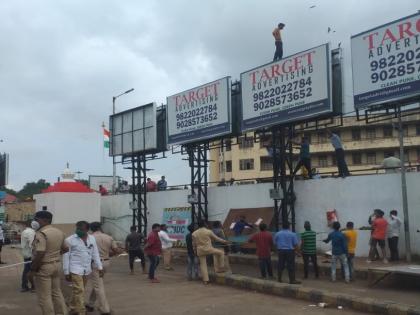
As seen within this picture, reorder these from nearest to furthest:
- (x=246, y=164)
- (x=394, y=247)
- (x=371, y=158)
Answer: (x=394, y=247)
(x=371, y=158)
(x=246, y=164)

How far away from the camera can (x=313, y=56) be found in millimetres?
16922

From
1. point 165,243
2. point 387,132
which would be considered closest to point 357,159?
point 387,132

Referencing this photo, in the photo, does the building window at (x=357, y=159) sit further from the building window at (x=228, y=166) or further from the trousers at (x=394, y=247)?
the trousers at (x=394, y=247)

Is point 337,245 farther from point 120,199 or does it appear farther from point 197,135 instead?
point 120,199

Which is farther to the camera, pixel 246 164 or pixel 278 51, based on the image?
pixel 246 164

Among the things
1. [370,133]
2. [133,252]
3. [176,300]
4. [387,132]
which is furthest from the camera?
[370,133]

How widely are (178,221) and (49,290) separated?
16.2 m

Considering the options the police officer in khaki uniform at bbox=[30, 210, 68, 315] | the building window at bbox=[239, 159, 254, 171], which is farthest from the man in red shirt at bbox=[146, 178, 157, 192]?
the building window at bbox=[239, 159, 254, 171]

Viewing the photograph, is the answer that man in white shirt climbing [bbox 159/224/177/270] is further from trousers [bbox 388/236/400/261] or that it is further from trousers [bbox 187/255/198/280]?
trousers [bbox 388/236/400/261]

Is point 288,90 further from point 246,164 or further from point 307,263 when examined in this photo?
Answer: point 246,164

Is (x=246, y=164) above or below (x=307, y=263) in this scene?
above

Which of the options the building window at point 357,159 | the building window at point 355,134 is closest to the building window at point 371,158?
the building window at point 357,159

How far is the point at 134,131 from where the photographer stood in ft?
84.2

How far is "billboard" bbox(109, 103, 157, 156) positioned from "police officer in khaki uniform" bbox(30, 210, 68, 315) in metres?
16.3
